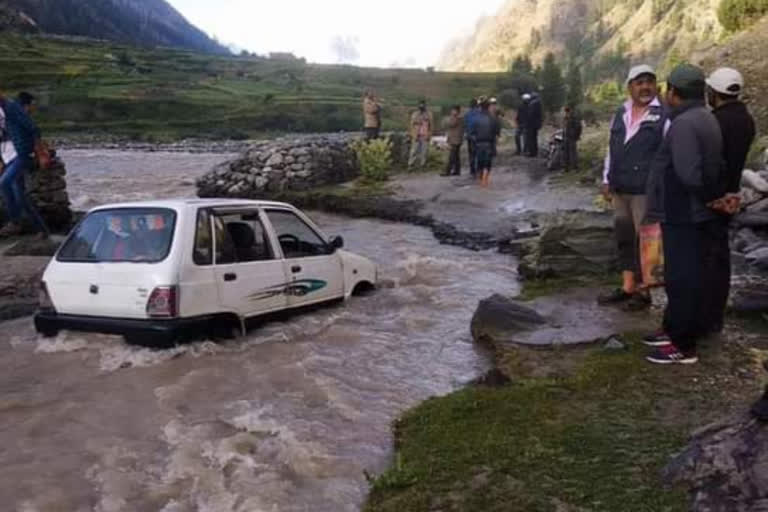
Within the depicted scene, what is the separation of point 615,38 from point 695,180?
7436 inches

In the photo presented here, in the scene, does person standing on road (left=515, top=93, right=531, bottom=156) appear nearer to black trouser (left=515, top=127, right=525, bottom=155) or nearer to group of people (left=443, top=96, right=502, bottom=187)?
black trouser (left=515, top=127, right=525, bottom=155)

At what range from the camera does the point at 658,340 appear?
241 inches

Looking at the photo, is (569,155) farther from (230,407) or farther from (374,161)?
(230,407)

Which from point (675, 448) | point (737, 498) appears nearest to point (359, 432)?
point (675, 448)

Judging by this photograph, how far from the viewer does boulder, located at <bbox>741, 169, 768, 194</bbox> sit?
11.2 meters

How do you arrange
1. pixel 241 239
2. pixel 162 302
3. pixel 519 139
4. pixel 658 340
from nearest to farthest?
pixel 658 340 → pixel 162 302 → pixel 241 239 → pixel 519 139

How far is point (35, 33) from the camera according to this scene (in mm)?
114625

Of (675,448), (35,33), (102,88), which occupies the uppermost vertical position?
(35,33)

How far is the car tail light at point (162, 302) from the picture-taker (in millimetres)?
6863

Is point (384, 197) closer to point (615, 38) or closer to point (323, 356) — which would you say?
point (323, 356)

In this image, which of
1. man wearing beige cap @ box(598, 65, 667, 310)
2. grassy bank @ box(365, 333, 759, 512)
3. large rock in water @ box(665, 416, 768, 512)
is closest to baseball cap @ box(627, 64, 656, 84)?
man wearing beige cap @ box(598, 65, 667, 310)

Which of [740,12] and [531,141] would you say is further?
[531,141]

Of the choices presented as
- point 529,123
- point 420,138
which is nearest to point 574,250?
point 420,138

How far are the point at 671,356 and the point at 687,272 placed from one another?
0.67 metres
